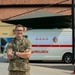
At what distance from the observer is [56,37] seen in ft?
66.8

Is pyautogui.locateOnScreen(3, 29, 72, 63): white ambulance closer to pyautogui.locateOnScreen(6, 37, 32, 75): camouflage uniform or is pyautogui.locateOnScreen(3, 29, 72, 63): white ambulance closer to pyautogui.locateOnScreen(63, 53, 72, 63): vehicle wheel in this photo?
pyautogui.locateOnScreen(63, 53, 72, 63): vehicle wheel

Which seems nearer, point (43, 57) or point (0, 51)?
point (43, 57)

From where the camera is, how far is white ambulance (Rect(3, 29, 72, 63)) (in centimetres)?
2030

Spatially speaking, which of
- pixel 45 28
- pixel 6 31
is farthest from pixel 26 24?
pixel 6 31

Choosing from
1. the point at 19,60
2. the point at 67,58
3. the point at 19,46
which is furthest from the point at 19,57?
the point at 67,58

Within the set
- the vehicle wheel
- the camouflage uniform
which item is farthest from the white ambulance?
the camouflage uniform

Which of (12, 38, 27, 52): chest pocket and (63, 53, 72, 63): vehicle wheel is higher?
(12, 38, 27, 52): chest pocket

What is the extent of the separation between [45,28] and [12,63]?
15618 mm

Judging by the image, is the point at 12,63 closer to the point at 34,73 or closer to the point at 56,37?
the point at 34,73

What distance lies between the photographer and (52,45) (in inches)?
802

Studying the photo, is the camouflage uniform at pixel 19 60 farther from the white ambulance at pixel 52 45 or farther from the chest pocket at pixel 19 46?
the white ambulance at pixel 52 45

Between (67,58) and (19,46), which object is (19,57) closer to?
(19,46)

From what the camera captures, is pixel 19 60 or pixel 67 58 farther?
pixel 67 58

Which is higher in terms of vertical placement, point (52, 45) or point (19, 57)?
point (19, 57)
